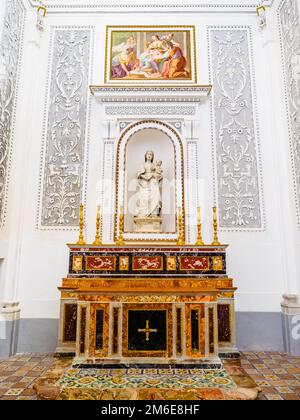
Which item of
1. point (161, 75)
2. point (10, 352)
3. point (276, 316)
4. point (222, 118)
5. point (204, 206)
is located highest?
point (161, 75)

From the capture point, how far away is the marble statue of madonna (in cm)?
541

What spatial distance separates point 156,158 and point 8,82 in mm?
2835

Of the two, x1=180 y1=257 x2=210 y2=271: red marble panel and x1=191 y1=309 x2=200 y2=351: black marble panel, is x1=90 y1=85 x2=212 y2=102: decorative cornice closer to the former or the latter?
x1=180 y1=257 x2=210 y2=271: red marble panel

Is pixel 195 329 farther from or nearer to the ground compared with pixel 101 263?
nearer to the ground

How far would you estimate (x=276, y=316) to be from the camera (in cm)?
491

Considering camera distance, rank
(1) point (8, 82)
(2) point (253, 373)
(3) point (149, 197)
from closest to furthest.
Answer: (2) point (253, 373)
(1) point (8, 82)
(3) point (149, 197)

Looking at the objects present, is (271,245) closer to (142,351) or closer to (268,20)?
(142,351)

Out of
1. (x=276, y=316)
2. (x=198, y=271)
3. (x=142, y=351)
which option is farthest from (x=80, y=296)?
(x=276, y=316)

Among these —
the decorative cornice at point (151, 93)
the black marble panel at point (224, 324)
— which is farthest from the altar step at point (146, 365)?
the decorative cornice at point (151, 93)

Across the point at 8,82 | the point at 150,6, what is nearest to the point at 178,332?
the point at 8,82

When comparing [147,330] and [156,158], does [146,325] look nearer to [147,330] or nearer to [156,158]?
[147,330]

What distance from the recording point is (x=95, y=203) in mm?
5328

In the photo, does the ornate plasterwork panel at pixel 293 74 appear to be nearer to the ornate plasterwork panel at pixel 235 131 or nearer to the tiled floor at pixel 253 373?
the ornate plasterwork panel at pixel 235 131
